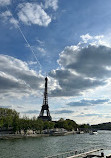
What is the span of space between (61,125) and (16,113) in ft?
228

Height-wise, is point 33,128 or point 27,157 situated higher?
point 33,128

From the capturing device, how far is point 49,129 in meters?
153

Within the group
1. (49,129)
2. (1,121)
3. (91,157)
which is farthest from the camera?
(49,129)

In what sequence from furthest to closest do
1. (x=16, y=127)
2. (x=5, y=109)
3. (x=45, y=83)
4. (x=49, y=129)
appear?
(x=45, y=83), (x=49, y=129), (x=5, y=109), (x=16, y=127)

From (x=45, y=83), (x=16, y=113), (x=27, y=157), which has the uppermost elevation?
(x=45, y=83)

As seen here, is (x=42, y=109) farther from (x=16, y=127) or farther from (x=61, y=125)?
(x=16, y=127)

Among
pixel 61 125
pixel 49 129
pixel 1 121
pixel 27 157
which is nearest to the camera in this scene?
pixel 27 157

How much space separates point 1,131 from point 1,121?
15730 millimetres

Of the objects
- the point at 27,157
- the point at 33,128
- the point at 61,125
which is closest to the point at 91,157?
the point at 27,157

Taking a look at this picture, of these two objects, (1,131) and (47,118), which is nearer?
(1,131)

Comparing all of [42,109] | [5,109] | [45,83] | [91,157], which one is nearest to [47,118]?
[42,109]

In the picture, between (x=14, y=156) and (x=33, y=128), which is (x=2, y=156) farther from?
(x=33, y=128)

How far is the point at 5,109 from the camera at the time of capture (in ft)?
395

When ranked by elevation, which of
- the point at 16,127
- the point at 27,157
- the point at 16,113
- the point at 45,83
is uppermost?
the point at 45,83
